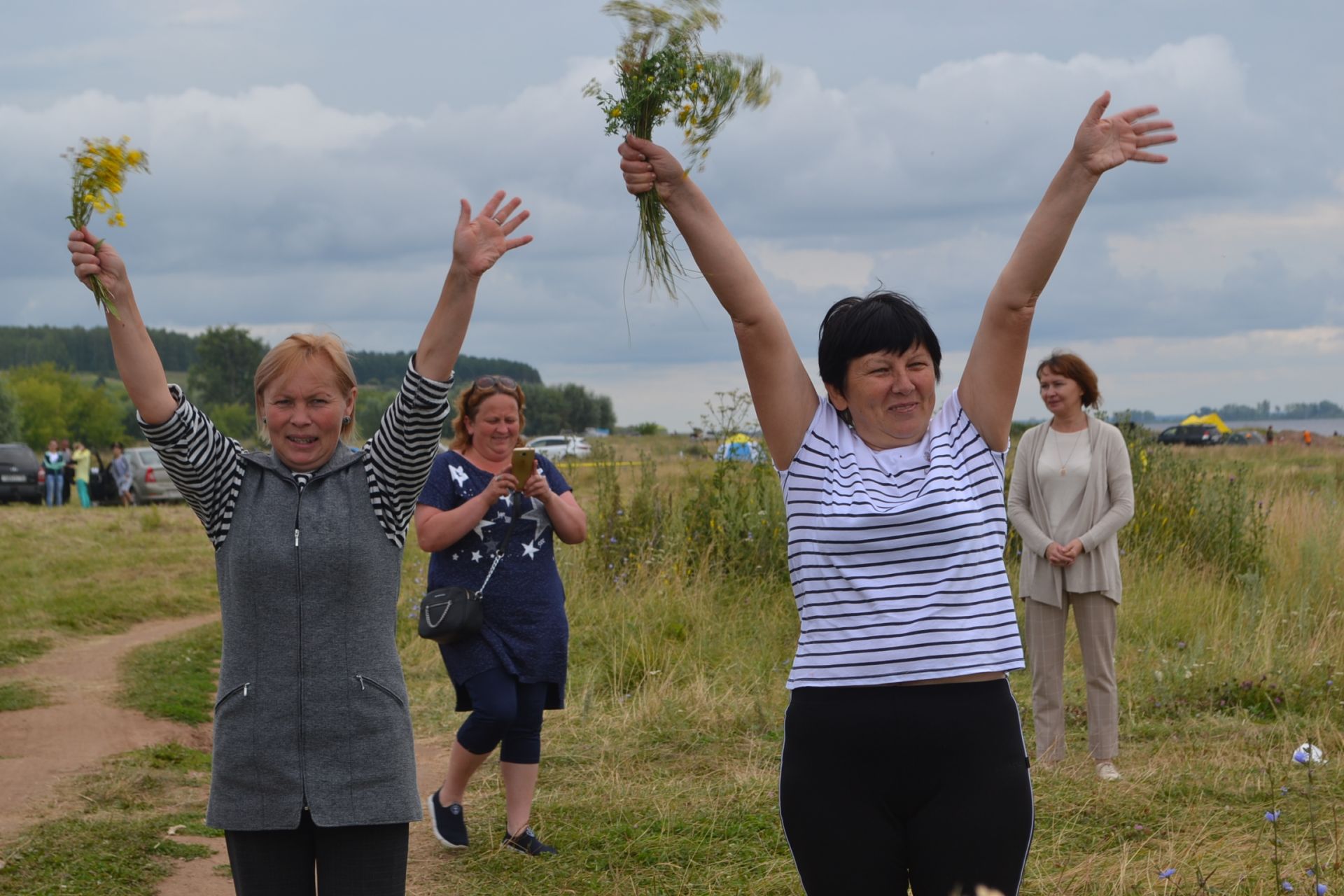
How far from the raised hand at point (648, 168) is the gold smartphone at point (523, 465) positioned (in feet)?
6.90

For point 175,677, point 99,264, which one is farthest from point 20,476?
point 99,264

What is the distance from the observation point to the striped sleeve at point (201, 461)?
300 cm

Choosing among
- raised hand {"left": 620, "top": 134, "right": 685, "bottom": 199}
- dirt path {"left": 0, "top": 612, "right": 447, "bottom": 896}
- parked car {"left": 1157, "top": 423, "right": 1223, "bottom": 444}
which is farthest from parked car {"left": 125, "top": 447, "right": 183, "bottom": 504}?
parked car {"left": 1157, "top": 423, "right": 1223, "bottom": 444}

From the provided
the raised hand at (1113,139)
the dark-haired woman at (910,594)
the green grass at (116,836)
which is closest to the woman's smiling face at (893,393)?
the dark-haired woman at (910,594)

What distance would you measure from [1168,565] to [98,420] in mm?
95165

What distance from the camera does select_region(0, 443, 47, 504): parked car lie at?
1168 inches

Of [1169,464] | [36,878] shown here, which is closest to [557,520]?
[36,878]

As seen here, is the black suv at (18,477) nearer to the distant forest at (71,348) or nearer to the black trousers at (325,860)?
the black trousers at (325,860)

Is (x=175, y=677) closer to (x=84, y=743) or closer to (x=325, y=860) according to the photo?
(x=84, y=743)

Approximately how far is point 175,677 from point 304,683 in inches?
304

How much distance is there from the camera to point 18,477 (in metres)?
29.8

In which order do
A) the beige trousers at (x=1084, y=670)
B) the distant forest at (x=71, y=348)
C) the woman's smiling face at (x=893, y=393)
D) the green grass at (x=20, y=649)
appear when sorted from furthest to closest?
the distant forest at (x=71, y=348) → the green grass at (x=20, y=649) → the beige trousers at (x=1084, y=670) → the woman's smiling face at (x=893, y=393)

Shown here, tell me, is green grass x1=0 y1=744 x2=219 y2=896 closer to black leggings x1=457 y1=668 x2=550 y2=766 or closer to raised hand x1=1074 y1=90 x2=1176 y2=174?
black leggings x1=457 y1=668 x2=550 y2=766

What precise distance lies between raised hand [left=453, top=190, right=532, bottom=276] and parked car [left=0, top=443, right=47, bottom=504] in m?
30.1
